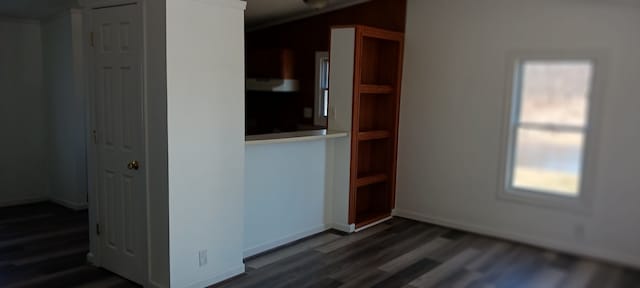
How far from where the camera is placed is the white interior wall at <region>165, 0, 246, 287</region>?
304 centimetres

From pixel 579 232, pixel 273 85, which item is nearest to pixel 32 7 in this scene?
pixel 273 85

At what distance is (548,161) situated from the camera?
4352 mm

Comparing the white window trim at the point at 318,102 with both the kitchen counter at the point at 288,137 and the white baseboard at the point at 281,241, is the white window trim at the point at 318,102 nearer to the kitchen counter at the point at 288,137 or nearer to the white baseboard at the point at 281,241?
the kitchen counter at the point at 288,137

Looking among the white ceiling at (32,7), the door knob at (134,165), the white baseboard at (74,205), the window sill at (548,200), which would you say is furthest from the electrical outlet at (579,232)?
the white ceiling at (32,7)

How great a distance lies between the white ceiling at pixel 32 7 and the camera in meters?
4.70

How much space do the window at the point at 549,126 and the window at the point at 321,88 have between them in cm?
247

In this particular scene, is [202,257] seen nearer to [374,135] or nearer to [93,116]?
[93,116]

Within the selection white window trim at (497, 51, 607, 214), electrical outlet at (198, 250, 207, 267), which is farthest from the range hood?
electrical outlet at (198, 250, 207, 267)

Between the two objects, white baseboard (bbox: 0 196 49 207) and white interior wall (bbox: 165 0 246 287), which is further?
white baseboard (bbox: 0 196 49 207)

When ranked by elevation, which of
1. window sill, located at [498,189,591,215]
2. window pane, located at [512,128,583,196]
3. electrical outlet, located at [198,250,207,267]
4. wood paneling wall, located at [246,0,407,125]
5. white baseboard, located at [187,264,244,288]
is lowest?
white baseboard, located at [187,264,244,288]

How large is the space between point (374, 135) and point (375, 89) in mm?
493

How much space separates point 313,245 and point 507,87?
2.41 metres

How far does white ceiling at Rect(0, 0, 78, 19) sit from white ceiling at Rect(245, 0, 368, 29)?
76.8 inches

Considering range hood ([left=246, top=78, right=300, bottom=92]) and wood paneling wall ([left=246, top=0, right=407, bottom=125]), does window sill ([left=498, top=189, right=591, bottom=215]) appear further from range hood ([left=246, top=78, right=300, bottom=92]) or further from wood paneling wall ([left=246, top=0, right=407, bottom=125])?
range hood ([left=246, top=78, right=300, bottom=92])
